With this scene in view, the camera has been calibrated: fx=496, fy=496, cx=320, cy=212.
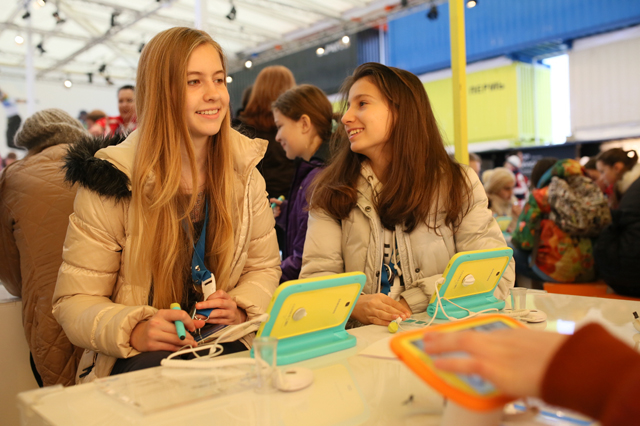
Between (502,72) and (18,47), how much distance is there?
9.14 metres

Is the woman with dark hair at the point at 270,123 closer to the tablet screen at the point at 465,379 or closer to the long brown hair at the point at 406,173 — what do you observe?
the long brown hair at the point at 406,173

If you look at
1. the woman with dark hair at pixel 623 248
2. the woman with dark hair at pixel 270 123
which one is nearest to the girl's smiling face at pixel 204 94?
the woman with dark hair at pixel 270 123

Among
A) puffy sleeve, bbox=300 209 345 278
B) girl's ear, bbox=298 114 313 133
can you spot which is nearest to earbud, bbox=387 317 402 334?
puffy sleeve, bbox=300 209 345 278

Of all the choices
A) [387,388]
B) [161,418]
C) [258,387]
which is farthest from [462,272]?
[161,418]

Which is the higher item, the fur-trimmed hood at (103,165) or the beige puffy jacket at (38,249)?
the fur-trimmed hood at (103,165)

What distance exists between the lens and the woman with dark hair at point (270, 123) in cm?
311

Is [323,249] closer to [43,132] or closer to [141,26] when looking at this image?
[43,132]

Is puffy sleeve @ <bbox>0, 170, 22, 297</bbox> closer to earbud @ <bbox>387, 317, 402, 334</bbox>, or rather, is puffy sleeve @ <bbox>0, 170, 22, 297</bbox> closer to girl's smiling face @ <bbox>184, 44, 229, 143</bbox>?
girl's smiling face @ <bbox>184, 44, 229, 143</bbox>

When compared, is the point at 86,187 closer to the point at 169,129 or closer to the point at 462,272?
the point at 169,129

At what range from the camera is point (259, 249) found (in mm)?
1728

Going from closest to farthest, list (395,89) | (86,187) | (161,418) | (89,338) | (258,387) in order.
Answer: (161,418) → (258,387) → (89,338) → (86,187) → (395,89)

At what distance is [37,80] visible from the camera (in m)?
11.1

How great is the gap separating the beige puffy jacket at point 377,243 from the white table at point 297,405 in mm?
683

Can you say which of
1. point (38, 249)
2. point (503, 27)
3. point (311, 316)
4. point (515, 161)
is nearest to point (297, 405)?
point (311, 316)
